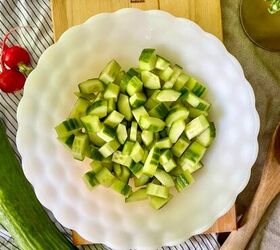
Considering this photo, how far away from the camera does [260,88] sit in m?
1.70

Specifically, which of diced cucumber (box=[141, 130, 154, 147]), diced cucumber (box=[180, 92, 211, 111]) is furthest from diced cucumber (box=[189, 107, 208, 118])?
diced cucumber (box=[141, 130, 154, 147])

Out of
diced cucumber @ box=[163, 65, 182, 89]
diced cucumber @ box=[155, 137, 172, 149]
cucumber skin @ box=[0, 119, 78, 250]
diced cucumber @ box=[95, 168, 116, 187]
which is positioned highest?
diced cucumber @ box=[163, 65, 182, 89]

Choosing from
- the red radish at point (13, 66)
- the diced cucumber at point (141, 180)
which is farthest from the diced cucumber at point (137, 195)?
the red radish at point (13, 66)

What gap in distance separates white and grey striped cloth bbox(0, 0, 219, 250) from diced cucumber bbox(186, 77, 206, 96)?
39 cm

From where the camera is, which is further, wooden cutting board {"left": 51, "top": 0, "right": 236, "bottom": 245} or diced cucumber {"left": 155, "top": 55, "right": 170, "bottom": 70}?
wooden cutting board {"left": 51, "top": 0, "right": 236, "bottom": 245}

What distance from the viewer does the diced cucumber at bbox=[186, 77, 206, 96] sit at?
59.3 inches

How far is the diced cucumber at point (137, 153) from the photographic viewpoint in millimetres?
1474

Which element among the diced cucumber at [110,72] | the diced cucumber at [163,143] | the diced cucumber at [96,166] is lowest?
the diced cucumber at [96,166]

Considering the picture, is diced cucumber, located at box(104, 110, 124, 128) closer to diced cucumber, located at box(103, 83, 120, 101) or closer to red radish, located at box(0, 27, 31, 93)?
diced cucumber, located at box(103, 83, 120, 101)

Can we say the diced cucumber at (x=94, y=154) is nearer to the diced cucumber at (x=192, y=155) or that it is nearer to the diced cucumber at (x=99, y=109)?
the diced cucumber at (x=99, y=109)

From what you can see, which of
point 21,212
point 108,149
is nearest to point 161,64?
point 108,149

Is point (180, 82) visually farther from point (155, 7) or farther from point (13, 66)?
point (13, 66)

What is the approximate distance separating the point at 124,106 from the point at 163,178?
191 mm

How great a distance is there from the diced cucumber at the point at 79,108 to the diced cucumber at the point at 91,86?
1.0 inches
